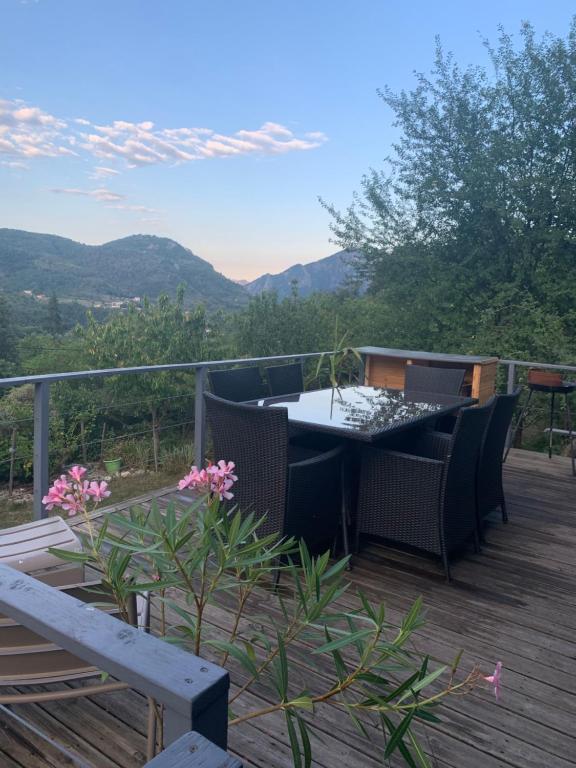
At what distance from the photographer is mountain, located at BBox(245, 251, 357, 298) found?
42.6 ft

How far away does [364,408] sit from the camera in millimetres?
3625

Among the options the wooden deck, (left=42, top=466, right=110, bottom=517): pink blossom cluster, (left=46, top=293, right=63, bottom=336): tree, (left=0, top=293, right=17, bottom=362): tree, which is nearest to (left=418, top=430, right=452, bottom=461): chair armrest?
the wooden deck

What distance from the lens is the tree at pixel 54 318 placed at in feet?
83.0

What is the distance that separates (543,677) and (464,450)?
43.6 inches

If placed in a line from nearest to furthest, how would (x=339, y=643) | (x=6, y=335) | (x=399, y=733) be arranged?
(x=399, y=733) < (x=339, y=643) < (x=6, y=335)

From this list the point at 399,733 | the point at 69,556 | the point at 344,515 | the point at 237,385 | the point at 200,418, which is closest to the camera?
the point at 399,733

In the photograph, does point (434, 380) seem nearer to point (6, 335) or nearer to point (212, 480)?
point (212, 480)

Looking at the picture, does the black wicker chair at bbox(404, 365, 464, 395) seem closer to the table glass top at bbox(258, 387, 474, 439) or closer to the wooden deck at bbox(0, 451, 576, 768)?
the table glass top at bbox(258, 387, 474, 439)

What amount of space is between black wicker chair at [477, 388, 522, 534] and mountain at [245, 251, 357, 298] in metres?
9.46

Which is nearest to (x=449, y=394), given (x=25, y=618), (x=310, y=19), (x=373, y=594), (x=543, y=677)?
(x=373, y=594)

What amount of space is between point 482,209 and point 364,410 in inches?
346

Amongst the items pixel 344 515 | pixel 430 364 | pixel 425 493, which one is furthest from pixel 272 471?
pixel 430 364

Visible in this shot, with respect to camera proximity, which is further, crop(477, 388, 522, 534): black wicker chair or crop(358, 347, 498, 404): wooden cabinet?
crop(358, 347, 498, 404): wooden cabinet

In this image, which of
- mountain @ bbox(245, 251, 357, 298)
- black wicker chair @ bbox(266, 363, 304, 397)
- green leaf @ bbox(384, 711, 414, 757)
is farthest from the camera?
mountain @ bbox(245, 251, 357, 298)
